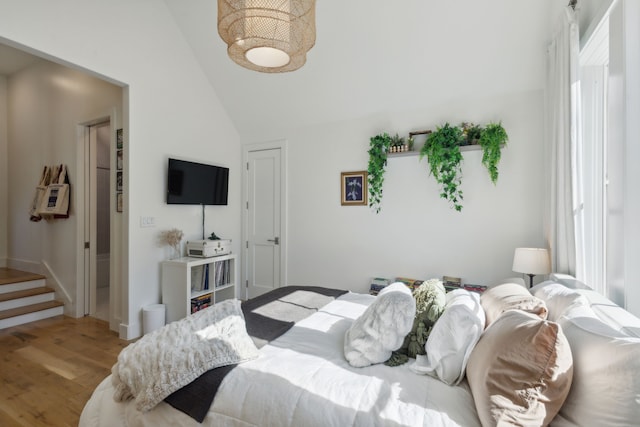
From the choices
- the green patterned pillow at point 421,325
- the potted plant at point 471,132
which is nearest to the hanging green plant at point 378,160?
the potted plant at point 471,132

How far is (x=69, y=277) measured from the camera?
3676mm

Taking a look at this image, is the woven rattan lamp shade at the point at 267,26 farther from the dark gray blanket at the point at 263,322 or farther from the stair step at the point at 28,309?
the stair step at the point at 28,309

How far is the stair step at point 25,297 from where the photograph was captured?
136 inches

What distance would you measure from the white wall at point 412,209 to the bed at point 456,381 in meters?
1.40

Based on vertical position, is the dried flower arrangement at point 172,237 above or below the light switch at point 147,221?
below

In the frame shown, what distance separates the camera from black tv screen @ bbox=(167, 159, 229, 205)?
131 inches

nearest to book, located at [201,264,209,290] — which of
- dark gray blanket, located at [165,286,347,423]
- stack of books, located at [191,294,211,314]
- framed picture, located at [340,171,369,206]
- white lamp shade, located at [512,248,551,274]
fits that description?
stack of books, located at [191,294,211,314]

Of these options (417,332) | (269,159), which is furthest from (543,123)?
(269,159)

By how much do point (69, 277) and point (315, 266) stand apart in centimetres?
302

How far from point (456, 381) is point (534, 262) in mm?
1570

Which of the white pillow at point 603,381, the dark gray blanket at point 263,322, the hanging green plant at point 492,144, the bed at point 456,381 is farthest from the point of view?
the hanging green plant at point 492,144

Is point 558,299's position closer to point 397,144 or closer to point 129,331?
point 397,144

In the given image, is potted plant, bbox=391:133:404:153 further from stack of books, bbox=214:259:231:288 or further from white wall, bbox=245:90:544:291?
stack of books, bbox=214:259:231:288

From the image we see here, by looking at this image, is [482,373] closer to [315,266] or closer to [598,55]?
[598,55]
